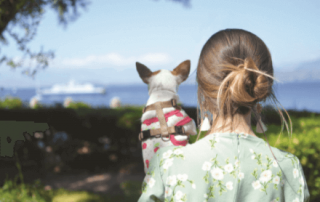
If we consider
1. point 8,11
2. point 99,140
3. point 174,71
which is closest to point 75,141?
point 99,140

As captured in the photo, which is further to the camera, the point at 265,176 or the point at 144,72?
the point at 144,72

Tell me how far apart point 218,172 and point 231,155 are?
11 cm

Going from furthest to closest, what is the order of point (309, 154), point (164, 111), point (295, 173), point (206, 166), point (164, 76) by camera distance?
point (309, 154), point (164, 76), point (164, 111), point (295, 173), point (206, 166)

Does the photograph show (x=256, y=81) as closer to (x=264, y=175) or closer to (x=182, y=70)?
(x=264, y=175)

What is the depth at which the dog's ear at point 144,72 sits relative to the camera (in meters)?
3.34

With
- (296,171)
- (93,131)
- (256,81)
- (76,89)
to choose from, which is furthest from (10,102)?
(76,89)

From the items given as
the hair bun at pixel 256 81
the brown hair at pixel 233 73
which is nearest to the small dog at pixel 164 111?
the brown hair at pixel 233 73

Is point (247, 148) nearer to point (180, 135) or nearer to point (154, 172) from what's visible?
point (154, 172)

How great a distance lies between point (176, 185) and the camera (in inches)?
51.4

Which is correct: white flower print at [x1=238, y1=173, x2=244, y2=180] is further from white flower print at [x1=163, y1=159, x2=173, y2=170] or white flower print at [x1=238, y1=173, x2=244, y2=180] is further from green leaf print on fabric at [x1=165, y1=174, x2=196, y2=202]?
white flower print at [x1=163, y1=159, x2=173, y2=170]

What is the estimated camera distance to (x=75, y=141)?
272 inches

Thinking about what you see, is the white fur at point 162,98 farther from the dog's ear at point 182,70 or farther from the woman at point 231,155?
the woman at point 231,155

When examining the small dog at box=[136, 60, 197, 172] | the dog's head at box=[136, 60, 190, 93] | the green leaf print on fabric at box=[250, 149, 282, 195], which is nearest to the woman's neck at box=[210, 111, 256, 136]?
the green leaf print on fabric at box=[250, 149, 282, 195]

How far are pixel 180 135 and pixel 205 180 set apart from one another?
1700 mm
